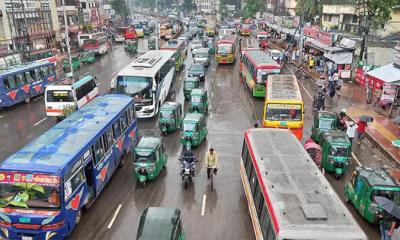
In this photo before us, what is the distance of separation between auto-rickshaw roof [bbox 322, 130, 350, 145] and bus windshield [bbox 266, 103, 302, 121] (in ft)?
7.24

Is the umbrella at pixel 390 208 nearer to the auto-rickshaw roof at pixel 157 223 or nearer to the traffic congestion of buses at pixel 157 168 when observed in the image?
the traffic congestion of buses at pixel 157 168

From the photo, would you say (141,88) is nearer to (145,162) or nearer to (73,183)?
(145,162)

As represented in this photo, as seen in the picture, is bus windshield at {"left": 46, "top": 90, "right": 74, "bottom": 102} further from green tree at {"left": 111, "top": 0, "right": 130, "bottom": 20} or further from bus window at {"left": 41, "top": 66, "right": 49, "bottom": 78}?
green tree at {"left": 111, "top": 0, "right": 130, "bottom": 20}

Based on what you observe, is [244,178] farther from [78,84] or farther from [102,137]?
[78,84]

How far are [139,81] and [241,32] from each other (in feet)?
186

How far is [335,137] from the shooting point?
57.0 feet

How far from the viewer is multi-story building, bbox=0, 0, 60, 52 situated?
4872cm

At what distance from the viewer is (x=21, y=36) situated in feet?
168

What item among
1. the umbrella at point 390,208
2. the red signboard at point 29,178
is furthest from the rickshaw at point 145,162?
the umbrella at point 390,208

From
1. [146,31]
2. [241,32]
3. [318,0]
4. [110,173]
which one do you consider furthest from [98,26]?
[110,173]

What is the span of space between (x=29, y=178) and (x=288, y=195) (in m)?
7.81

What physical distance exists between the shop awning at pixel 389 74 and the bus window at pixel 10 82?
2704 cm

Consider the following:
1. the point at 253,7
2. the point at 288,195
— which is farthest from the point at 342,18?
the point at 288,195

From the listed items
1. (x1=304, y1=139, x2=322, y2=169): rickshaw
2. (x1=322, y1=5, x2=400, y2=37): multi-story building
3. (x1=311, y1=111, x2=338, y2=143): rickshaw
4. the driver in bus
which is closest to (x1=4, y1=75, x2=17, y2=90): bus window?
the driver in bus
